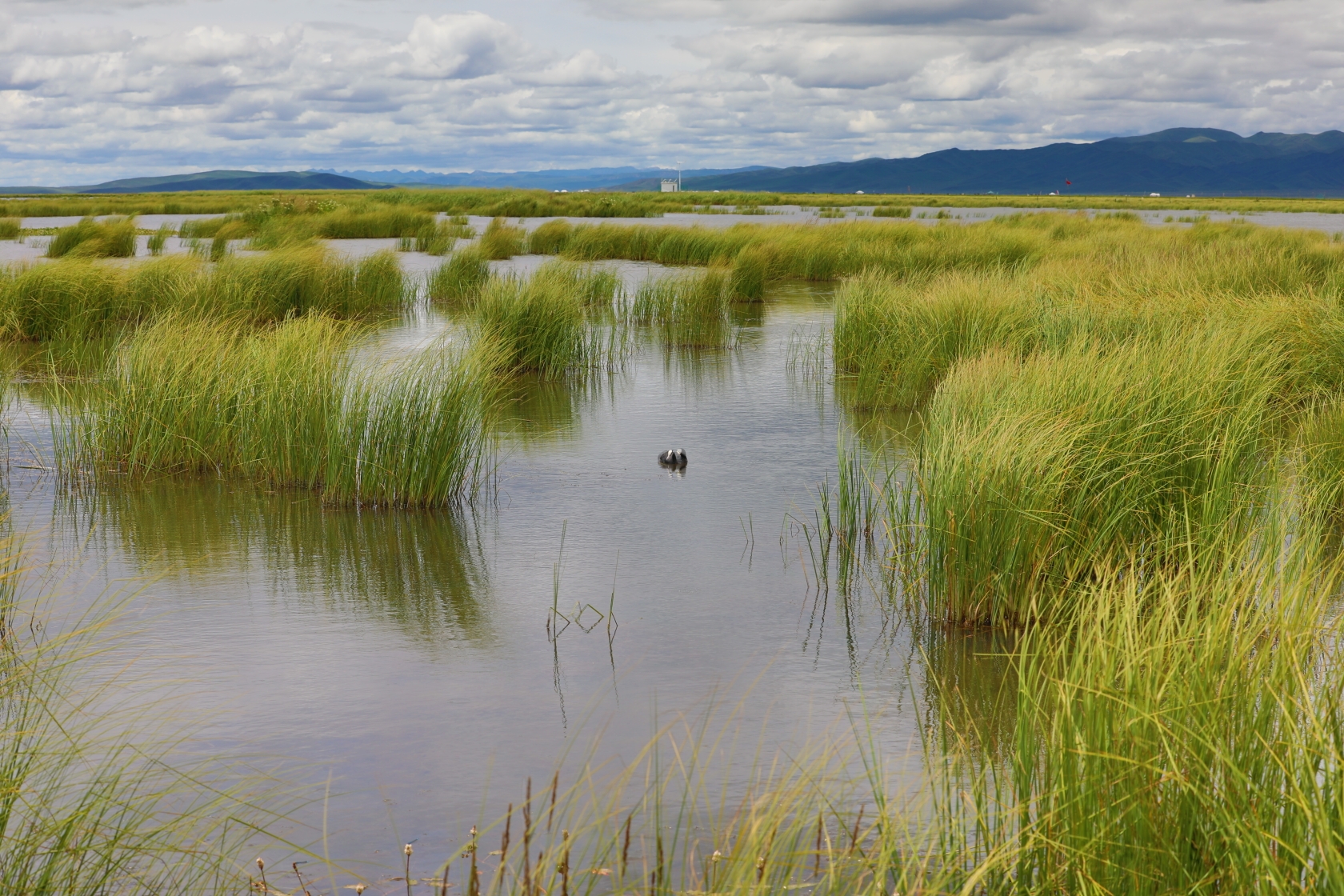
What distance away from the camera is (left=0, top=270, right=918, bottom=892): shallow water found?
11.7ft

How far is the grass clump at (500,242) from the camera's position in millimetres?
21547

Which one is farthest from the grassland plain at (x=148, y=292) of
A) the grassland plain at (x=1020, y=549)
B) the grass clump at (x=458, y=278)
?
the grass clump at (x=458, y=278)

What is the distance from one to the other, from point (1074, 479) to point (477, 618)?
261cm

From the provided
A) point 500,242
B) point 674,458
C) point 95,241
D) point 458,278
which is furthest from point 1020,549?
point 500,242

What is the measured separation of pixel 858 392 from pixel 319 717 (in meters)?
6.49

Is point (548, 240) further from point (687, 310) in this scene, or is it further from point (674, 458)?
point (674, 458)

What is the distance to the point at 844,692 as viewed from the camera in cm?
408

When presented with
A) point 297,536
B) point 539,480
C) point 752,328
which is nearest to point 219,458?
point 297,536

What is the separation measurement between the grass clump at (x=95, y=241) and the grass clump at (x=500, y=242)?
6.15 metres

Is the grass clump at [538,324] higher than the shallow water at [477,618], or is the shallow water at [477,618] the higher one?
the grass clump at [538,324]

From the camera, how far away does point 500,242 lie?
2211 centimetres

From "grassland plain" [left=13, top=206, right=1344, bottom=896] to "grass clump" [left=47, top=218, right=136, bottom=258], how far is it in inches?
272

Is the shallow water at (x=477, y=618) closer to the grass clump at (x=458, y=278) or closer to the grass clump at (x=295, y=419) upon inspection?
the grass clump at (x=295, y=419)

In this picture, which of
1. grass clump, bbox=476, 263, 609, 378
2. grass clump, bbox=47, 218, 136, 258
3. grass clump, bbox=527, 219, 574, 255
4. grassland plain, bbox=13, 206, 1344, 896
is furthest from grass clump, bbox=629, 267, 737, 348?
grass clump, bbox=47, 218, 136, 258
